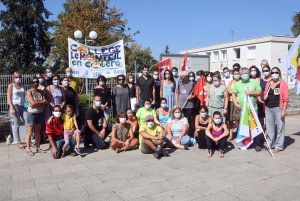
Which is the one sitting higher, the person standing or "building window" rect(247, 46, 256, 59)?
"building window" rect(247, 46, 256, 59)

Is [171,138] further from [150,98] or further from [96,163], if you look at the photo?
[96,163]

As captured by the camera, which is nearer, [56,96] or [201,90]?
[56,96]

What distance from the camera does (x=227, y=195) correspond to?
15.3 ft

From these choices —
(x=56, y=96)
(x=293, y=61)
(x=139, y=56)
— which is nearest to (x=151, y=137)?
(x=56, y=96)

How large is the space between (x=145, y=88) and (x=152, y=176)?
3.36 meters

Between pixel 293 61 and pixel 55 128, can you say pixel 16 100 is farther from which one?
pixel 293 61

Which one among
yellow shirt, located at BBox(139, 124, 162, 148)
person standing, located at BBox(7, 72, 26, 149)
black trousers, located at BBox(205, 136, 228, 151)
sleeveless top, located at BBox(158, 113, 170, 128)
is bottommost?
black trousers, located at BBox(205, 136, 228, 151)

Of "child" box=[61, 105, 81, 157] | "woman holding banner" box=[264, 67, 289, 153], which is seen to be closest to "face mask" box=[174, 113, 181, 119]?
"woman holding banner" box=[264, 67, 289, 153]

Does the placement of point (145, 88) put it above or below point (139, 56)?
below

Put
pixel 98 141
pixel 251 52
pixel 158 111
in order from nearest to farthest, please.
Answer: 1. pixel 98 141
2. pixel 158 111
3. pixel 251 52

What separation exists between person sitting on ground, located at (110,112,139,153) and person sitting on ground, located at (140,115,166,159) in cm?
31

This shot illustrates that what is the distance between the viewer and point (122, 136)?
7.58 meters

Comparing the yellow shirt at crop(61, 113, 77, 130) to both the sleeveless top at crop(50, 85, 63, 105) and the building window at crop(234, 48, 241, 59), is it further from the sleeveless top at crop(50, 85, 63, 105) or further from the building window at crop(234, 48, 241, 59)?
the building window at crop(234, 48, 241, 59)

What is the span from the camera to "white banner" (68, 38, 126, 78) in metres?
9.75
